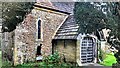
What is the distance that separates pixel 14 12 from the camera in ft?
14.9

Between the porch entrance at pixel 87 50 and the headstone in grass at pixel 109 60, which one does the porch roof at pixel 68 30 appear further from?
the headstone in grass at pixel 109 60

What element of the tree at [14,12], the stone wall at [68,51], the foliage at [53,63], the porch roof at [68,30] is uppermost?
the tree at [14,12]

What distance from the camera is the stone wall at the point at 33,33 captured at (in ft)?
15.0

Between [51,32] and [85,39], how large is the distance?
596 mm

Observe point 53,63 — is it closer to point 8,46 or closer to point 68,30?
point 68,30

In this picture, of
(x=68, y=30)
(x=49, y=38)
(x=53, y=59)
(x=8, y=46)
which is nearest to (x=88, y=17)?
(x=68, y=30)

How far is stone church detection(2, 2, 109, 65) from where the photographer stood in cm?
456

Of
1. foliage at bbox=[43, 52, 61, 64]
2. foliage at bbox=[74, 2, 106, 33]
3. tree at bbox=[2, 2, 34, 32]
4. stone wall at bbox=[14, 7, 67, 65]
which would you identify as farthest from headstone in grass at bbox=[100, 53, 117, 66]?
tree at bbox=[2, 2, 34, 32]

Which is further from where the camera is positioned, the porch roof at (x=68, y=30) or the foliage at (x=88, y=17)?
the porch roof at (x=68, y=30)

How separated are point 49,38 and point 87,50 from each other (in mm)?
687

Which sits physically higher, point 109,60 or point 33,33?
point 33,33

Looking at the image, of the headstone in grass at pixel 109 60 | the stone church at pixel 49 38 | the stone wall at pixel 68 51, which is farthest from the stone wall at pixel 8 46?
the headstone in grass at pixel 109 60

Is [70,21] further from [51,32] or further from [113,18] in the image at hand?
[113,18]

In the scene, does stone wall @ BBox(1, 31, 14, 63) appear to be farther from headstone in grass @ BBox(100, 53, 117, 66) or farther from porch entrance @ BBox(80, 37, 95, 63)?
headstone in grass @ BBox(100, 53, 117, 66)
